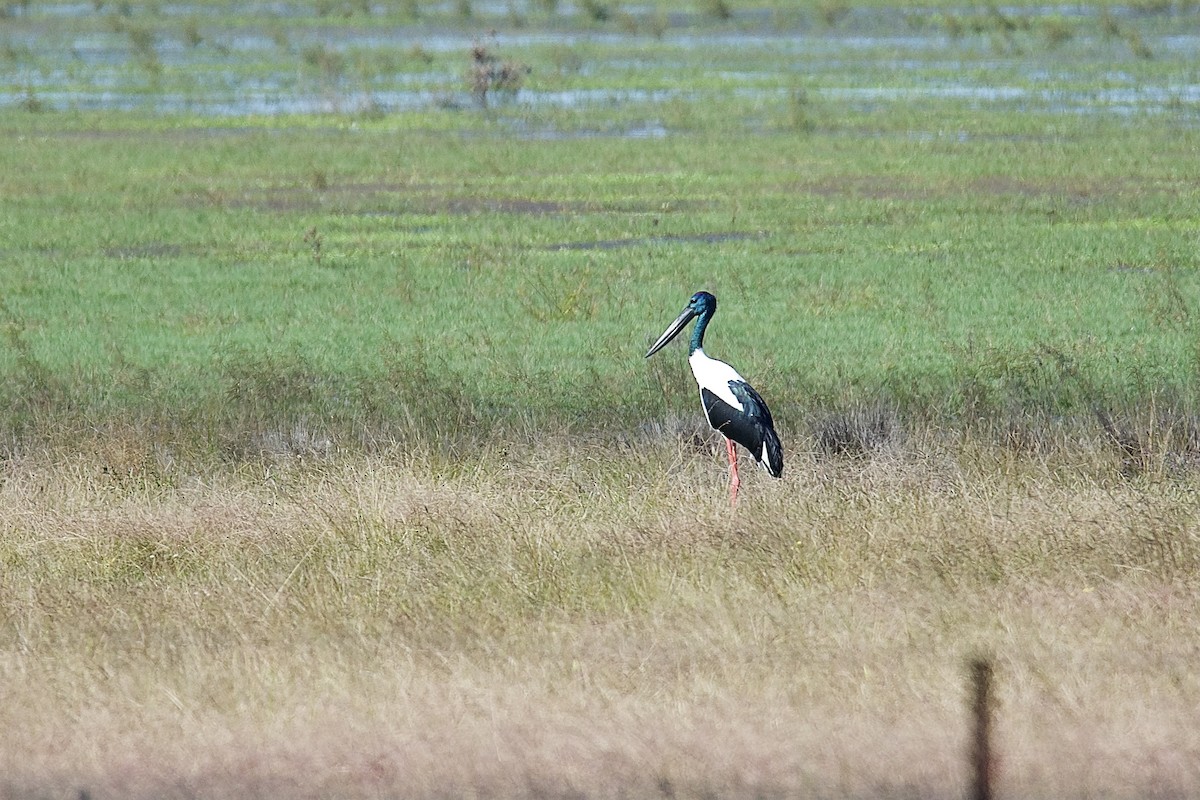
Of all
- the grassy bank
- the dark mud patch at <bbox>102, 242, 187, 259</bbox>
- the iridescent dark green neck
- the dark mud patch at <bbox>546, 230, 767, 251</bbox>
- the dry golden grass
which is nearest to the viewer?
the dry golden grass

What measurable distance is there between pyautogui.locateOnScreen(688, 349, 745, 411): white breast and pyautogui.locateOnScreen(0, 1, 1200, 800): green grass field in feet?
1.21

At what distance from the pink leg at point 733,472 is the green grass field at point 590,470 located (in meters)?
0.08

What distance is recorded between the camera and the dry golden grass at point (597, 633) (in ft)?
17.0

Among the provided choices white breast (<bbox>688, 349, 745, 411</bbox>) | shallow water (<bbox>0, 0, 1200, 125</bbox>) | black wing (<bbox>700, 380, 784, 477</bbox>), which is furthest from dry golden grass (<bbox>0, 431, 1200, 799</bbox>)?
shallow water (<bbox>0, 0, 1200, 125</bbox>)

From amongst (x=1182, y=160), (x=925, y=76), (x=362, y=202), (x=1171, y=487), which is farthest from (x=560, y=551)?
(x=925, y=76)

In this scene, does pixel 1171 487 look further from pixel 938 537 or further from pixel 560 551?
pixel 560 551

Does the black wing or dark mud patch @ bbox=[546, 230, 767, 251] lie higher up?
the black wing

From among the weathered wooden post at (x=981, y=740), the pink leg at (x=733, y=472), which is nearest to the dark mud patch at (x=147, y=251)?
the pink leg at (x=733, y=472)

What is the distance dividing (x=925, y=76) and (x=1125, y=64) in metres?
4.42

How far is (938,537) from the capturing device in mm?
7109

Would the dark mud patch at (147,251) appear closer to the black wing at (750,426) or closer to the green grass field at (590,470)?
the green grass field at (590,470)

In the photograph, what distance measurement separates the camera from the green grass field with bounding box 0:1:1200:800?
537 centimetres

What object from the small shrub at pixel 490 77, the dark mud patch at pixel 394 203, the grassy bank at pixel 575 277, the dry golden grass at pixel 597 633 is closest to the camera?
the dry golden grass at pixel 597 633

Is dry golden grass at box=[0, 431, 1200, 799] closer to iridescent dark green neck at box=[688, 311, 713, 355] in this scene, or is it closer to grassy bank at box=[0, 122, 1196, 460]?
iridescent dark green neck at box=[688, 311, 713, 355]
